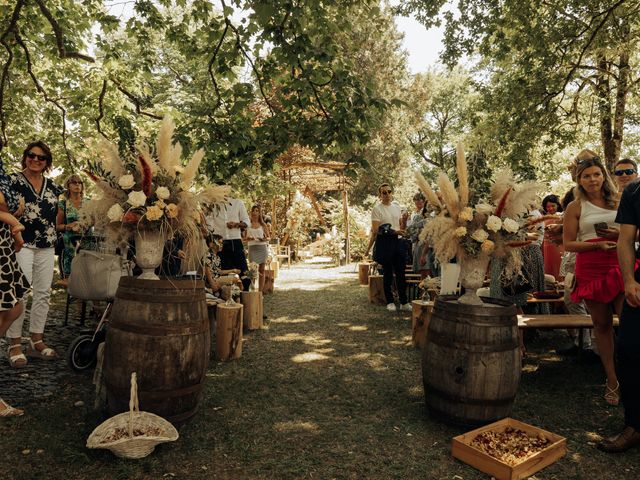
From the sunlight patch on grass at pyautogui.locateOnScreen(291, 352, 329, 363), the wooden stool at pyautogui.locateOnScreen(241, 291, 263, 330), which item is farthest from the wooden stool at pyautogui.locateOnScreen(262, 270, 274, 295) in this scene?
the sunlight patch on grass at pyautogui.locateOnScreen(291, 352, 329, 363)

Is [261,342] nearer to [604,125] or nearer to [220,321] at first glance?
[220,321]

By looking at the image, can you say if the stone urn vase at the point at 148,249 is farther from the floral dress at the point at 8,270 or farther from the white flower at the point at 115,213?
the floral dress at the point at 8,270

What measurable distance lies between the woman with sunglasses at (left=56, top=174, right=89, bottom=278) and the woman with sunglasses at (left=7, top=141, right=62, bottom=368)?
0.56 meters

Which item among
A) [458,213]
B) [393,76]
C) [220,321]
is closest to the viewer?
[458,213]

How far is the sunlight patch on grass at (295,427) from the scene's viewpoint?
10.3 feet

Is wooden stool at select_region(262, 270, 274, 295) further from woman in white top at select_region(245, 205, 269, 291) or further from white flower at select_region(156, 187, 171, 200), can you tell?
white flower at select_region(156, 187, 171, 200)

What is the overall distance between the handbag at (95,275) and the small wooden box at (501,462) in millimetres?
2968

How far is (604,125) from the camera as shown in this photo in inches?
473

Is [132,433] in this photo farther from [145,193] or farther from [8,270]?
[8,270]

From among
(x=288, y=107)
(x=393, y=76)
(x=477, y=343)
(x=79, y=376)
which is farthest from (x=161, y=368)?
(x=393, y=76)

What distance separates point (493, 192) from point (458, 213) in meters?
0.34

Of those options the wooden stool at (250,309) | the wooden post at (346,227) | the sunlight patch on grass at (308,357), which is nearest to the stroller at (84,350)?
the sunlight patch on grass at (308,357)

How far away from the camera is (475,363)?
2.96 metres

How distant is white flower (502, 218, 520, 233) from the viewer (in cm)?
308
